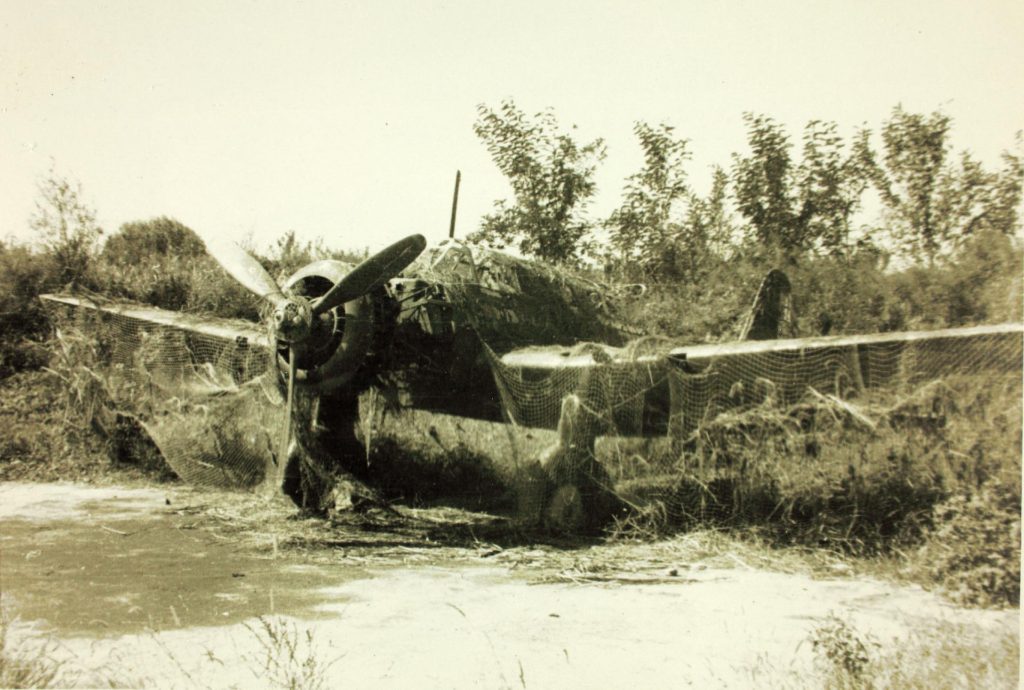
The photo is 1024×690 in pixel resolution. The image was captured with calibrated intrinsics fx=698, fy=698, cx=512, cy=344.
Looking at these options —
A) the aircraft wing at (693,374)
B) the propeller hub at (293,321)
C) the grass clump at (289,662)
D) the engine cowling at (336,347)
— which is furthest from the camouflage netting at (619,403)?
the grass clump at (289,662)

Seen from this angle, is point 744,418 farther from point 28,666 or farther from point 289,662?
point 28,666

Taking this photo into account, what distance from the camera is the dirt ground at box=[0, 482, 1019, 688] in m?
3.77

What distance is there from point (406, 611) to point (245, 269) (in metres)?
4.67

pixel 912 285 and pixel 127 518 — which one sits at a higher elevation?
pixel 912 285

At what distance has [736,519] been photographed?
7.19 metres

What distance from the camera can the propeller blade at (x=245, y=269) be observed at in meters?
7.43

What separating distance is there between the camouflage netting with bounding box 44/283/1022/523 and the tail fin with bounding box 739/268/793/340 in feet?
3.39

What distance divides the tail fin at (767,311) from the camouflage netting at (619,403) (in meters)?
1.03

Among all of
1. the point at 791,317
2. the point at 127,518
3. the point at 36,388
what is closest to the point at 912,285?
the point at 791,317

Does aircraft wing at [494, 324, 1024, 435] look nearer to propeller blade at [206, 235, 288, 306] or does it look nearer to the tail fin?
the tail fin

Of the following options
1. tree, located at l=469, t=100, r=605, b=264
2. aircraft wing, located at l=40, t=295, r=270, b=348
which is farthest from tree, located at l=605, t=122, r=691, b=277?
aircraft wing, located at l=40, t=295, r=270, b=348

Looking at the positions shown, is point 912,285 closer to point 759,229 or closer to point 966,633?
point 759,229

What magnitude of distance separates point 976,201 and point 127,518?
27.2 feet

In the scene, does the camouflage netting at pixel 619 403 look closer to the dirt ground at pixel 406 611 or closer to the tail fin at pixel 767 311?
the tail fin at pixel 767 311
